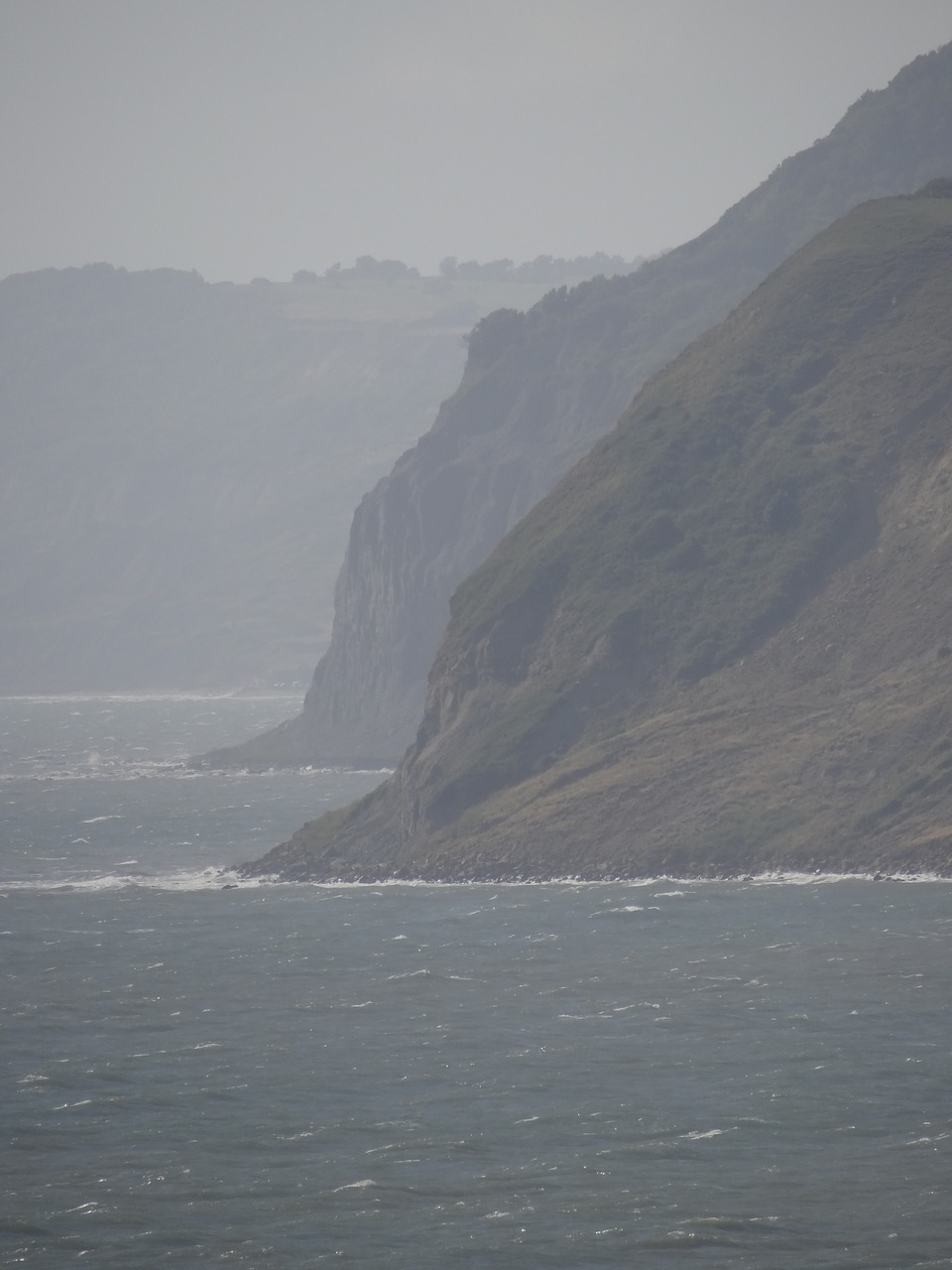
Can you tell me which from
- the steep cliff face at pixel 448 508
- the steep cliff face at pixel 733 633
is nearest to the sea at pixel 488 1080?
the steep cliff face at pixel 733 633

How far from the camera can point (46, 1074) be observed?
173 feet

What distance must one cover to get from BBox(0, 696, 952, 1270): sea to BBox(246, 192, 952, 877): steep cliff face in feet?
22.6

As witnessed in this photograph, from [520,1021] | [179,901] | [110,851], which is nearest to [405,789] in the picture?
[110,851]

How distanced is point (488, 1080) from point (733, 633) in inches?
2337

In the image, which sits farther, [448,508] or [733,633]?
[448,508]

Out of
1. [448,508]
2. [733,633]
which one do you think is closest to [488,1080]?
[733,633]

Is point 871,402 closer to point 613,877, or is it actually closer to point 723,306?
point 613,877

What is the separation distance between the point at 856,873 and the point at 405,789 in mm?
31314

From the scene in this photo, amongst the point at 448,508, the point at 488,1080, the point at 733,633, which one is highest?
the point at 448,508

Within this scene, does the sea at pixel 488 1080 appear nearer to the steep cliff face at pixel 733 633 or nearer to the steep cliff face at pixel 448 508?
the steep cliff face at pixel 733 633

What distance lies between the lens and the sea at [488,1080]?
39156 millimetres

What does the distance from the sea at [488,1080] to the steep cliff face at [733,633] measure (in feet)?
22.6

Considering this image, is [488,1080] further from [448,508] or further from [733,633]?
[448,508]

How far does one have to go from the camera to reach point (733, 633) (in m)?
108
